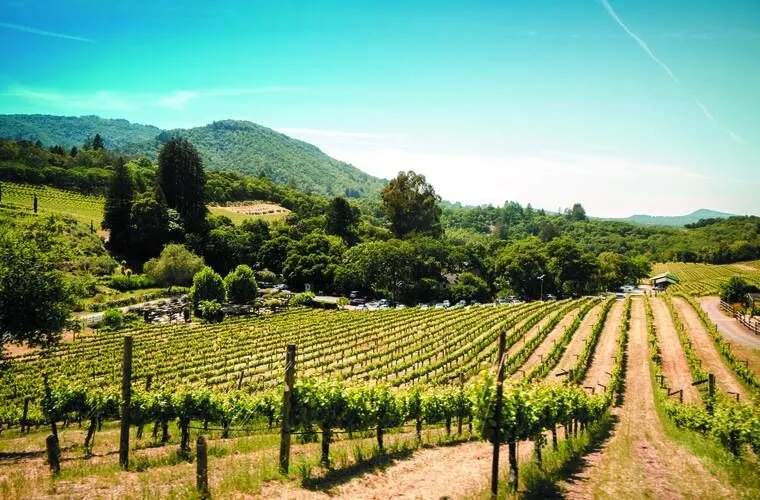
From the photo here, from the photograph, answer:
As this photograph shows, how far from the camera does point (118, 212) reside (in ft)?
301

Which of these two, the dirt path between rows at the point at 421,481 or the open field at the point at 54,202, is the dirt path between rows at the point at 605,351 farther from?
the open field at the point at 54,202

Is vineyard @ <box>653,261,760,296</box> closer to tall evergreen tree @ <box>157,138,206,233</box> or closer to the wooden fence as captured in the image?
the wooden fence

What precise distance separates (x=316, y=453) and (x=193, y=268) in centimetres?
7561

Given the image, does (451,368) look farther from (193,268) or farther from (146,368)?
(193,268)

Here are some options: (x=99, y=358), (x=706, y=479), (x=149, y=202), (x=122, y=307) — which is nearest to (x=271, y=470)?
(x=706, y=479)

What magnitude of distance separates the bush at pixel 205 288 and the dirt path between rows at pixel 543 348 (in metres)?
47.9

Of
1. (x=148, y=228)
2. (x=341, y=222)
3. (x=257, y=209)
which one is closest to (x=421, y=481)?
(x=148, y=228)

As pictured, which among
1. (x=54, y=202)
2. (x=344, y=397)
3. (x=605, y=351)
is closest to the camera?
(x=344, y=397)

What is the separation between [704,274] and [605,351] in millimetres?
101150

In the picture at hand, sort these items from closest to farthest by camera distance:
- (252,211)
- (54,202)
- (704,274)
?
(54,202)
(704,274)
(252,211)

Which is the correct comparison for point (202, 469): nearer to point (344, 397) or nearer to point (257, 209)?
point (344, 397)

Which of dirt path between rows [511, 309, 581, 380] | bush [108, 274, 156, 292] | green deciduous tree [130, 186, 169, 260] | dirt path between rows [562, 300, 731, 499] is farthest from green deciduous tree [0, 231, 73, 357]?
green deciduous tree [130, 186, 169, 260]

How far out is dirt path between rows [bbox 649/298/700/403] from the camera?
36.2 metres

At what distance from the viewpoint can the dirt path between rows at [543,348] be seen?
4175 cm
